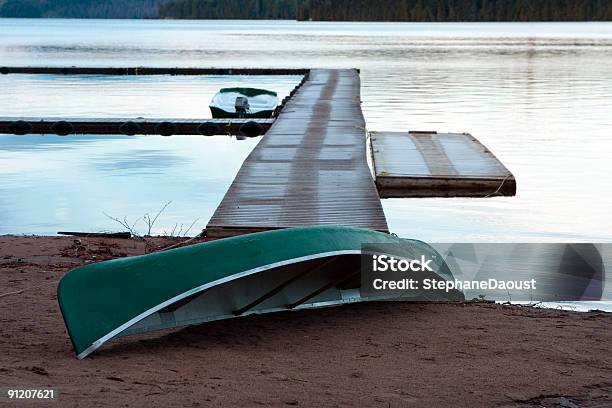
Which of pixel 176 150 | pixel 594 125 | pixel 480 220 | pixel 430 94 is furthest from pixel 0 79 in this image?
pixel 480 220

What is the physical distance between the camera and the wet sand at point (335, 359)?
6379mm

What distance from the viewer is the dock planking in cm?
1634

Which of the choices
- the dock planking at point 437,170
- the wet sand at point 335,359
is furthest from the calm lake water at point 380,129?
the wet sand at point 335,359

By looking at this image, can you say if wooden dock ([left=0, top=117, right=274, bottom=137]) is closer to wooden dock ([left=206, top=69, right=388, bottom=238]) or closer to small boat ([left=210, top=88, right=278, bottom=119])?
wooden dock ([left=206, top=69, right=388, bottom=238])

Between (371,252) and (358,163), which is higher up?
(371,252)

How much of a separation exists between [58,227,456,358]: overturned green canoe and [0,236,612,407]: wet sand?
0.14 m

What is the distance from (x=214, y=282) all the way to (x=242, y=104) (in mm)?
23402

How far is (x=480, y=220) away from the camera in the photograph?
1642 cm

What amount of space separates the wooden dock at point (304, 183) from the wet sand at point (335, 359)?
9.21 feet

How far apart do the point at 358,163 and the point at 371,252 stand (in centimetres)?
789

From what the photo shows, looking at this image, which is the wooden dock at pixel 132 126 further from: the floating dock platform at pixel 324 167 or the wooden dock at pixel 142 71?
the wooden dock at pixel 142 71

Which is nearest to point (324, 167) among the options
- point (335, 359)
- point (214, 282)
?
point (214, 282)

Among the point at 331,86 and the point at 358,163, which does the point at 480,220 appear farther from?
the point at 331,86

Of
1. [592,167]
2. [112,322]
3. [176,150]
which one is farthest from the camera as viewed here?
[176,150]
